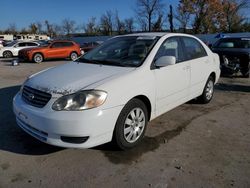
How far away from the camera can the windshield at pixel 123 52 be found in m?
4.26

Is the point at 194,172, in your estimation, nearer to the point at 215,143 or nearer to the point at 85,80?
the point at 215,143

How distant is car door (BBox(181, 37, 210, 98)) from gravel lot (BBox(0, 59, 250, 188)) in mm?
710

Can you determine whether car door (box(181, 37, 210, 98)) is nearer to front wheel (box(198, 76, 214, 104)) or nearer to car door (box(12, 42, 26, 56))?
front wheel (box(198, 76, 214, 104))

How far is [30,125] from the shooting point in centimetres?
355

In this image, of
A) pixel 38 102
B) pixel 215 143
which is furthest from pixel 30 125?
pixel 215 143

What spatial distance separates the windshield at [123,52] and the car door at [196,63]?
92 cm

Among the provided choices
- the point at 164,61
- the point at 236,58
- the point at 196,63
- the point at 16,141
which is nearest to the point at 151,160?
the point at 164,61

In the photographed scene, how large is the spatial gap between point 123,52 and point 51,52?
15.4m

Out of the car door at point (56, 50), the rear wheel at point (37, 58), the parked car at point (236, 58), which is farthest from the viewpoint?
the car door at point (56, 50)

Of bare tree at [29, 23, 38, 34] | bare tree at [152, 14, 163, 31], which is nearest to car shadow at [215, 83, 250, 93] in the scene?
bare tree at [152, 14, 163, 31]

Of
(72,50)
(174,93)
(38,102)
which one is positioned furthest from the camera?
(72,50)

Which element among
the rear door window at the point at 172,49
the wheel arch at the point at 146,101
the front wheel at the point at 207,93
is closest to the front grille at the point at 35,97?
the wheel arch at the point at 146,101

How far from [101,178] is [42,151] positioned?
3.59ft

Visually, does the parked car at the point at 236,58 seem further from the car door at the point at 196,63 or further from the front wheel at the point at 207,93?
the car door at the point at 196,63
